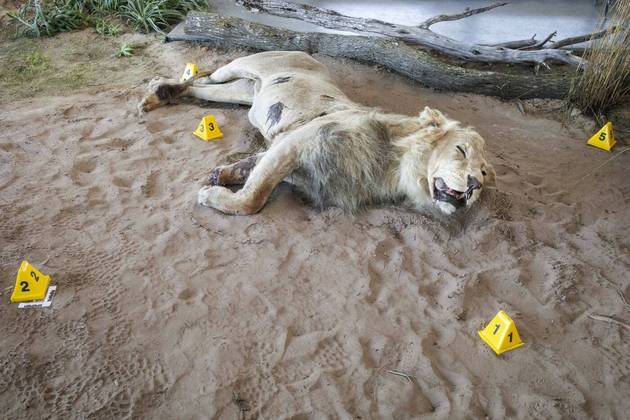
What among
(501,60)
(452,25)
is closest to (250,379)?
(501,60)

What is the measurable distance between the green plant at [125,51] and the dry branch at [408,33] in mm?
1434

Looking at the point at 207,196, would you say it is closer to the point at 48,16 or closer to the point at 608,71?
the point at 608,71

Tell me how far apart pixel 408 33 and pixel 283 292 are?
414cm

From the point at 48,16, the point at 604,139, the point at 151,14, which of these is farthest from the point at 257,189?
the point at 48,16

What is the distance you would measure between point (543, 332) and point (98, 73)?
4.89 metres

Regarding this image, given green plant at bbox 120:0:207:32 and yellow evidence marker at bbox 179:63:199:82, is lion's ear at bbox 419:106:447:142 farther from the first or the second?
green plant at bbox 120:0:207:32

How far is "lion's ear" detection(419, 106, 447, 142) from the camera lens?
2.96 m

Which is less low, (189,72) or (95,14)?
(95,14)

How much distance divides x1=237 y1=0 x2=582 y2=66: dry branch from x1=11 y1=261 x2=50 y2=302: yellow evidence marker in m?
4.41

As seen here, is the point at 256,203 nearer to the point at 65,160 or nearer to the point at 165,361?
the point at 165,361

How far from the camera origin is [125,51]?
5.45 m

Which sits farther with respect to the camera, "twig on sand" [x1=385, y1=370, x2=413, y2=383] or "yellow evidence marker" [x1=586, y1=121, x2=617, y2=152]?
"yellow evidence marker" [x1=586, y1=121, x2=617, y2=152]

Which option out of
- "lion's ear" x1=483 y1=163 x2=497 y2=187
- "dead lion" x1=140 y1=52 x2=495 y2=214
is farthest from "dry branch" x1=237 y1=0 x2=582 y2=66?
"lion's ear" x1=483 y1=163 x2=497 y2=187

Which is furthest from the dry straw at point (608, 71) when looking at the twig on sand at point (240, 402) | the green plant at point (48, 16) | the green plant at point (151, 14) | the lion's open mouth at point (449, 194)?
the green plant at point (48, 16)
